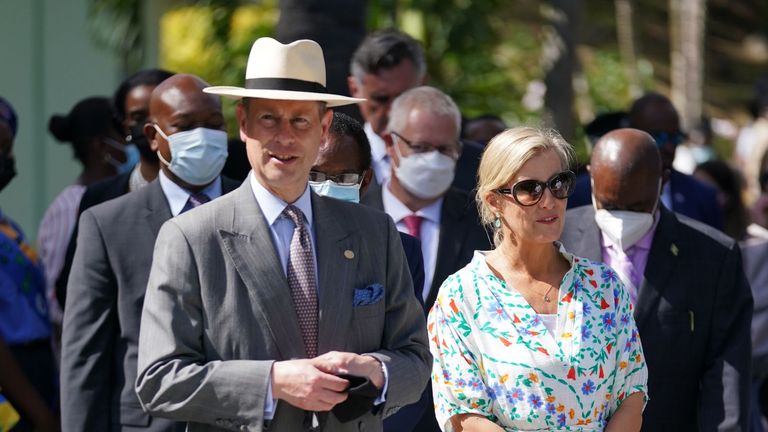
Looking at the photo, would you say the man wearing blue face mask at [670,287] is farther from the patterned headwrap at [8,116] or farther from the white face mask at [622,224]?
the patterned headwrap at [8,116]

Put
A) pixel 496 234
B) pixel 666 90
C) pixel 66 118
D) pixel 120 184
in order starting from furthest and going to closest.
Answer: pixel 666 90
pixel 66 118
pixel 120 184
pixel 496 234

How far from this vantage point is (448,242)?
20.4ft

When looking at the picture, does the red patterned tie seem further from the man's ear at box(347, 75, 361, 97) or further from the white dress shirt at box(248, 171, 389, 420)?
the white dress shirt at box(248, 171, 389, 420)

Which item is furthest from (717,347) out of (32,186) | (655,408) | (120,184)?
(32,186)

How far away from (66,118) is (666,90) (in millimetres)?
19392

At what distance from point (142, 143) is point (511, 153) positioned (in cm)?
236

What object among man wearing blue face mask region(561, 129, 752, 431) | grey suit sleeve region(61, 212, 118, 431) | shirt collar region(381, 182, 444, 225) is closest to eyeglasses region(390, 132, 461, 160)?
shirt collar region(381, 182, 444, 225)

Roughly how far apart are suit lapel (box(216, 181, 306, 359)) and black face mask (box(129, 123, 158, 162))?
2251mm

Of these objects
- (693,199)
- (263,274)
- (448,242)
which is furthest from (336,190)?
(693,199)

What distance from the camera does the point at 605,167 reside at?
5.86 meters

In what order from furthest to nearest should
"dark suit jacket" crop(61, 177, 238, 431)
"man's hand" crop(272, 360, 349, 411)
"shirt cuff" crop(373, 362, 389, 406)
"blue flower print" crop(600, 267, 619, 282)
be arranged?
"dark suit jacket" crop(61, 177, 238, 431) < "blue flower print" crop(600, 267, 619, 282) < "shirt cuff" crop(373, 362, 389, 406) < "man's hand" crop(272, 360, 349, 411)

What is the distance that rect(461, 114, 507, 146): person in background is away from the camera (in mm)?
8805

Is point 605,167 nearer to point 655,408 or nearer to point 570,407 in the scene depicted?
point 655,408

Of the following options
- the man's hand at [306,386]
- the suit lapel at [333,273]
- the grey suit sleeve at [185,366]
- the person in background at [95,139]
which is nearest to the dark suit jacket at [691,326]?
the suit lapel at [333,273]
